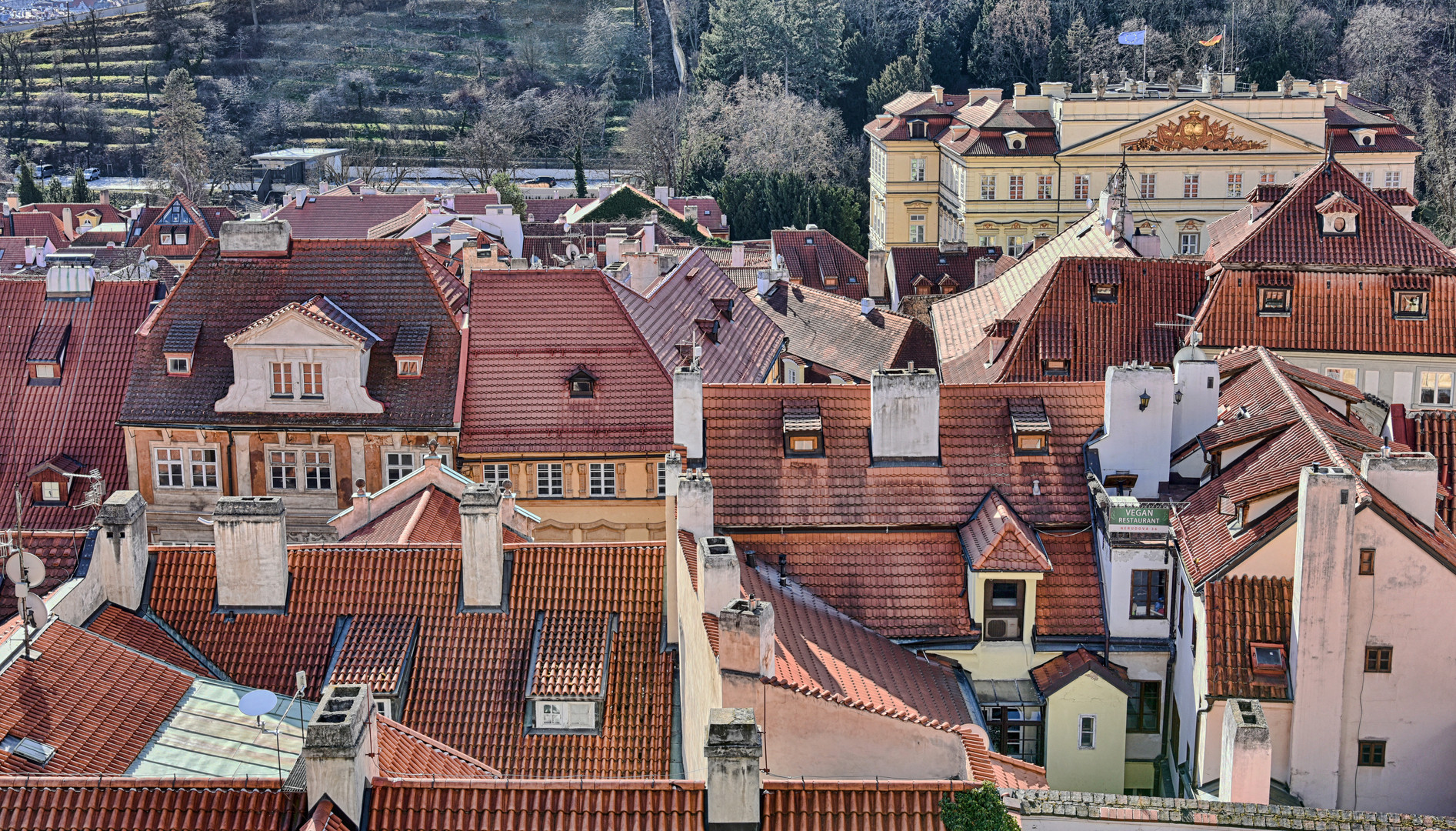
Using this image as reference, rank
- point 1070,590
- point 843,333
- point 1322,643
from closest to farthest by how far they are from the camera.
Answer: point 1322,643 < point 1070,590 < point 843,333

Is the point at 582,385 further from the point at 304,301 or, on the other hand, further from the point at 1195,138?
the point at 1195,138

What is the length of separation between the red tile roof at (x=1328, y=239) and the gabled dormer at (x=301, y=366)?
79.3 ft

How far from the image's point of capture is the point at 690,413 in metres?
30.9

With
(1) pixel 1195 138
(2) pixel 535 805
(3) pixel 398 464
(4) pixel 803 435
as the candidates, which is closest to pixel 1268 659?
(4) pixel 803 435

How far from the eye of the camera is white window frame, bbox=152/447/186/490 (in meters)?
40.6

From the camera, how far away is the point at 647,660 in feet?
87.6

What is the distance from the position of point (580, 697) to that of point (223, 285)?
2072cm

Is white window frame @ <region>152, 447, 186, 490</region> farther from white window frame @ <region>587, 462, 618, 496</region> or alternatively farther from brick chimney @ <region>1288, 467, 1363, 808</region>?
brick chimney @ <region>1288, 467, 1363, 808</region>

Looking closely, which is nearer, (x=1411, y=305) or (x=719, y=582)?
(x=719, y=582)

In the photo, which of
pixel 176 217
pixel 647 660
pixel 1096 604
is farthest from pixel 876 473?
pixel 176 217

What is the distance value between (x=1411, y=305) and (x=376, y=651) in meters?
33.3

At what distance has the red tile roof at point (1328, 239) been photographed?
48.6m

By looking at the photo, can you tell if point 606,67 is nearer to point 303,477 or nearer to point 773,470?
point 303,477

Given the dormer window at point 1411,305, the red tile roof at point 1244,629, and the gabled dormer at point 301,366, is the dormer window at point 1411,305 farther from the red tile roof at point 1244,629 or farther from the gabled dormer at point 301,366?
the gabled dormer at point 301,366
